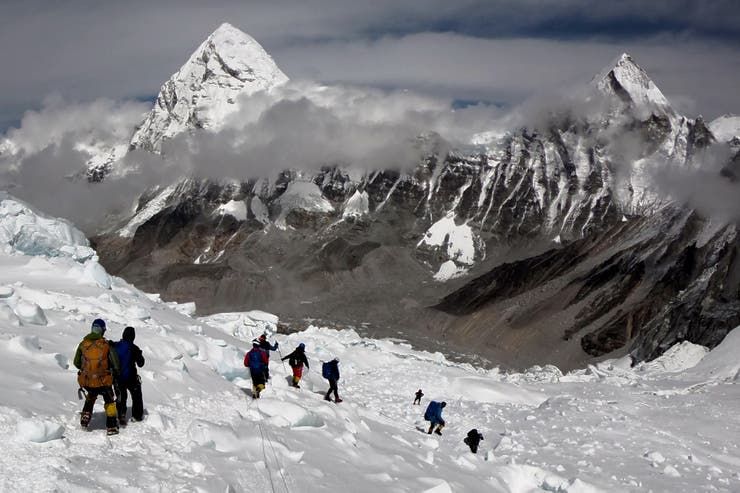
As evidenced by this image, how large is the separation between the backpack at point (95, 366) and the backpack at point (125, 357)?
611mm

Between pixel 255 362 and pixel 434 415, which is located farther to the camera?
pixel 434 415

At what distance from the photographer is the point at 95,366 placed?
12062 mm

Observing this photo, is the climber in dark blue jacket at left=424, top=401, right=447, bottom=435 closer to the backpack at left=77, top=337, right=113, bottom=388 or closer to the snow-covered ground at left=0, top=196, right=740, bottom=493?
the snow-covered ground at left=0, top=196, right=740, bottom=493

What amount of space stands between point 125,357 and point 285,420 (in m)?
3.98

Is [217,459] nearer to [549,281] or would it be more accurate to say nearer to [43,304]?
[43,304]

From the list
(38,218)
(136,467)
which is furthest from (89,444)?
(38,218)

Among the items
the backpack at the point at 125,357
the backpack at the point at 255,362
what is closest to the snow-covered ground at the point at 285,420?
the backpack at the point at 255,362

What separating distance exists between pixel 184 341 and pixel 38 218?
A: 18227mm

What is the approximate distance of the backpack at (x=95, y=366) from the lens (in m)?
12.0

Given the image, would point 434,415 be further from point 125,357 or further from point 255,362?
point 125,357

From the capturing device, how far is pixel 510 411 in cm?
3170

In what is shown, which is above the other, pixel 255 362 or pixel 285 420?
pixel 255 362

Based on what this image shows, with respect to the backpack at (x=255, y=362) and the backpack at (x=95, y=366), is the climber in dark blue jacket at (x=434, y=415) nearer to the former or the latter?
the backpack at (x=255, y=362)

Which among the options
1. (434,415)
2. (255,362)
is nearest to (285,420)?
(255,362)
